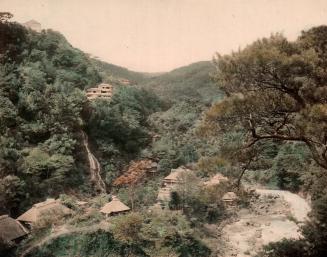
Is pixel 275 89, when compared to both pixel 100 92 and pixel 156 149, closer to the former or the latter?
pixel 156 149

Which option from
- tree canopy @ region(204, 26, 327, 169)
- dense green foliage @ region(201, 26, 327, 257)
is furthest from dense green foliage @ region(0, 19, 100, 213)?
tree canopy @ region(204, 26, 327, 169)

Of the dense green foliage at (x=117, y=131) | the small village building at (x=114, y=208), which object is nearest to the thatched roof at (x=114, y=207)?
the small village building at (x=114, y=208)

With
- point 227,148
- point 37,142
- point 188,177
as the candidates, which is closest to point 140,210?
point 188,177

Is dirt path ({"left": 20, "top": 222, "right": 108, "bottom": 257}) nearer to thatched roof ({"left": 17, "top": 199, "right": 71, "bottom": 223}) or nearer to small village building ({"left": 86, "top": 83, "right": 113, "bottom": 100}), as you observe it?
thatched roof ({"left": 17, "top": 199, "right": 71, "bottom": 223})

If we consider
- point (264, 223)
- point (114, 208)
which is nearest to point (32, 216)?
point (114, 208)

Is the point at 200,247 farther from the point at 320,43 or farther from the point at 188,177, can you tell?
the point at 320,43
